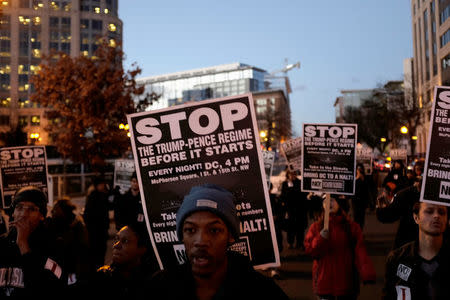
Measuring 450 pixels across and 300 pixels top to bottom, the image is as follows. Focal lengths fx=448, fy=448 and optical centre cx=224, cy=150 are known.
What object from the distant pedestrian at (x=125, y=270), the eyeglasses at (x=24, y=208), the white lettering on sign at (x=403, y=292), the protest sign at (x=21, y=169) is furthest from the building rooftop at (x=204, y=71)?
the white lettering on sign at (x=403, y=292)

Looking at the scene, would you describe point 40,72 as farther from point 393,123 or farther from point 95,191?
point 393,123

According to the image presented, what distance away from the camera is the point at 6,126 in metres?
62.4

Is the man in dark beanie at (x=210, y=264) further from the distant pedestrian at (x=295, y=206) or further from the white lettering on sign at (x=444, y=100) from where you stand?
the distant pedestrian at (x=295, y=206)

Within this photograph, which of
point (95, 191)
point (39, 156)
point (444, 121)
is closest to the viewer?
point (444, 121)

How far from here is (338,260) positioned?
504 centimetres

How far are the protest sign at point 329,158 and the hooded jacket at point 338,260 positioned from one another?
1.45m

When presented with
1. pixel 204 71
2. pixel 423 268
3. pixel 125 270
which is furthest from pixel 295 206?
pixel 204 71

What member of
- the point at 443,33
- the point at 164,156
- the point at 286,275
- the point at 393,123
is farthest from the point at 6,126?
the point at 164,156

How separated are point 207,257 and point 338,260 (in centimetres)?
340

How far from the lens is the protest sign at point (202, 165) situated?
3.61m

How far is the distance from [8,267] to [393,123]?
60.0 m

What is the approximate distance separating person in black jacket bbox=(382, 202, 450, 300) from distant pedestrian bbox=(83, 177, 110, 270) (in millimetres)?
6642

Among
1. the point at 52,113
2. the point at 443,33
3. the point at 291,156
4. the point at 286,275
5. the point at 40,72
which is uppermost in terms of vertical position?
the point at 443,33

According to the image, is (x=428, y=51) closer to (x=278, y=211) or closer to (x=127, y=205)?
(x=278, y=211)
